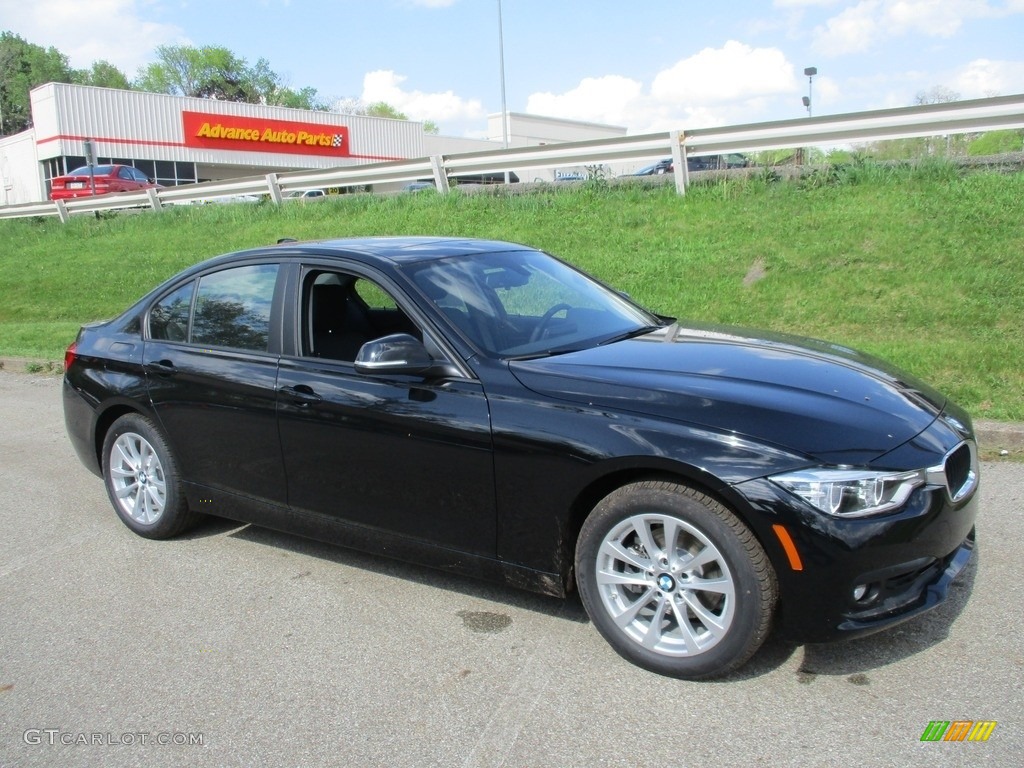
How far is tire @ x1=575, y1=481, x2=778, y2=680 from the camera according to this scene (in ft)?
10.5

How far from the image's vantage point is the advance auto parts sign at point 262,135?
42906mm

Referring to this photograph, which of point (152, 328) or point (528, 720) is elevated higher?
point (152, 328)

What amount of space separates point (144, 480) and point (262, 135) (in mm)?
44082

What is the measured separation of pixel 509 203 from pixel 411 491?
9724mm

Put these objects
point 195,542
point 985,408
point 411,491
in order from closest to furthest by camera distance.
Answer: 1. point 411,491
2. point 195,542
3. point 985,408

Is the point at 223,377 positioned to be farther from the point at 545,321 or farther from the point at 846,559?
the point at 846,559

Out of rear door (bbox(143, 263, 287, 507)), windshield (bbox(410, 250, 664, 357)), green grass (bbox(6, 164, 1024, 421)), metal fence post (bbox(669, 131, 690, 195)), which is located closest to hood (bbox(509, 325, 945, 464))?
windshield (bbox(410, 250, 664, 357))

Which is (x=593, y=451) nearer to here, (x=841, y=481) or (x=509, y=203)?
(x=841, y=481)

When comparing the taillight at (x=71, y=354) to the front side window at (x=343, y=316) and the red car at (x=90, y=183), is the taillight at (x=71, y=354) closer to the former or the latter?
the front side window at (x=343, y=316)

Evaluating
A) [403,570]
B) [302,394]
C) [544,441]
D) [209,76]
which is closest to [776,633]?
[544,441]

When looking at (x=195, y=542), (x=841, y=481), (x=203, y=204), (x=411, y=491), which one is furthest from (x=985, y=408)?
(x=203, y=204)

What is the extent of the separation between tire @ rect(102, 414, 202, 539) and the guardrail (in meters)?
8.20

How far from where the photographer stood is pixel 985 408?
636 centimetres

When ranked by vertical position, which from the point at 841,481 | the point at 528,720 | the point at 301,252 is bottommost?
the point at 528,720
